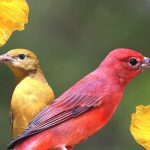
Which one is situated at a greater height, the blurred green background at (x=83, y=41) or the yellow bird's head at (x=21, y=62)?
the yellow bird's head at (x=21, y=62)

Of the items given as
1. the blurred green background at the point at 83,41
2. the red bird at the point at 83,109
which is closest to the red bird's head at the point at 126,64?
the red bird at the point at 83,109

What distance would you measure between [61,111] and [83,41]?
15.1ft

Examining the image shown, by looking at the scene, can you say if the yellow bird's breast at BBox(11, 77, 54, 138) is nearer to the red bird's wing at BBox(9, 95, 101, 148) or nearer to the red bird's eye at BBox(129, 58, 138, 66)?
the red bird's wing at BBox(9, 95, 101, 148)

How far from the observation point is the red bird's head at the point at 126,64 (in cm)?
104

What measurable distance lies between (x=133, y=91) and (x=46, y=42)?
1.33 metres

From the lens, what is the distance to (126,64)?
1.04 meters

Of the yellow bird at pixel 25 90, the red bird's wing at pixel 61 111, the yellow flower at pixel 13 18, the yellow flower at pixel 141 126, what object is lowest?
the yellow flower at pixel 141 126

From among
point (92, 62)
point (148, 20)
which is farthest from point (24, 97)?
point (148, 20)

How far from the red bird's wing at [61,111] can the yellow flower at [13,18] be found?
0.38ft

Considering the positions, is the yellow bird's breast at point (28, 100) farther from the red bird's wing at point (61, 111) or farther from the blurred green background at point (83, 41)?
the blurred green background at point (83, 41)

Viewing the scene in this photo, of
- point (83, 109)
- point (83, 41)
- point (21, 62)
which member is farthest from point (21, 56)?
point (83, 41)

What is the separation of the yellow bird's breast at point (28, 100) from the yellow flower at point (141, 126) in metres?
0.11

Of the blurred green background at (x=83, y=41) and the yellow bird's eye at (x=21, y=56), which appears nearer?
the yellow bird's eye at (x=21, y=56)

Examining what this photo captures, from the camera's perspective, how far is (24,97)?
0.99 meters
